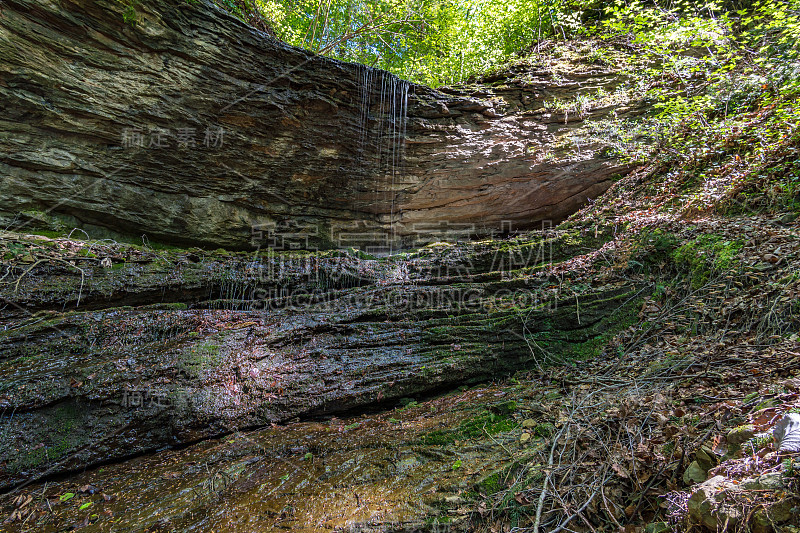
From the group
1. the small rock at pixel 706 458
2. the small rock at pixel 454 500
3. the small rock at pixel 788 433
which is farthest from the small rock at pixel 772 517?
the small rock at pixel 454 500

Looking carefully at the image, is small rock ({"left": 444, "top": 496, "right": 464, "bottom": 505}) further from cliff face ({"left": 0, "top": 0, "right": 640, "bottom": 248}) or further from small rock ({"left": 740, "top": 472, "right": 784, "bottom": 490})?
cliff face ({"left": 0, "top": 0, "right": 640, "bottom": 248})

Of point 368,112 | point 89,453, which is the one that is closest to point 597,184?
point 368,112

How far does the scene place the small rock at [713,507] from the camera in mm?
1480

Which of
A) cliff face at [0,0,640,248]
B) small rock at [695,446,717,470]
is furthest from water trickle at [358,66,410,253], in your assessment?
small rock at [695,446,717,470]

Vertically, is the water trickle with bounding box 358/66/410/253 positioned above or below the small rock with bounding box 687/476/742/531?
above

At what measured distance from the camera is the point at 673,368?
2.95 meters

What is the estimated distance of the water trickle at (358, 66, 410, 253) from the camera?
6496mm

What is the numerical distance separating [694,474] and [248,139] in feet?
21.7

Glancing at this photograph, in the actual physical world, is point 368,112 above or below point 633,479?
above

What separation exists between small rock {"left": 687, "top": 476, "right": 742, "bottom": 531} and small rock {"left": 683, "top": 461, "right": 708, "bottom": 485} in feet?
0.39

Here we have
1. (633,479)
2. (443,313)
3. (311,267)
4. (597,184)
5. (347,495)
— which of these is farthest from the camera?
(597,184)

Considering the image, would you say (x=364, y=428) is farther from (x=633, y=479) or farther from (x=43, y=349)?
(x=43, y=349)

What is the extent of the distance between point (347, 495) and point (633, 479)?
184 centimetres

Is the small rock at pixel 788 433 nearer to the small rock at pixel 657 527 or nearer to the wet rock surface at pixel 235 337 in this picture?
the small rock at pixel 657 527
